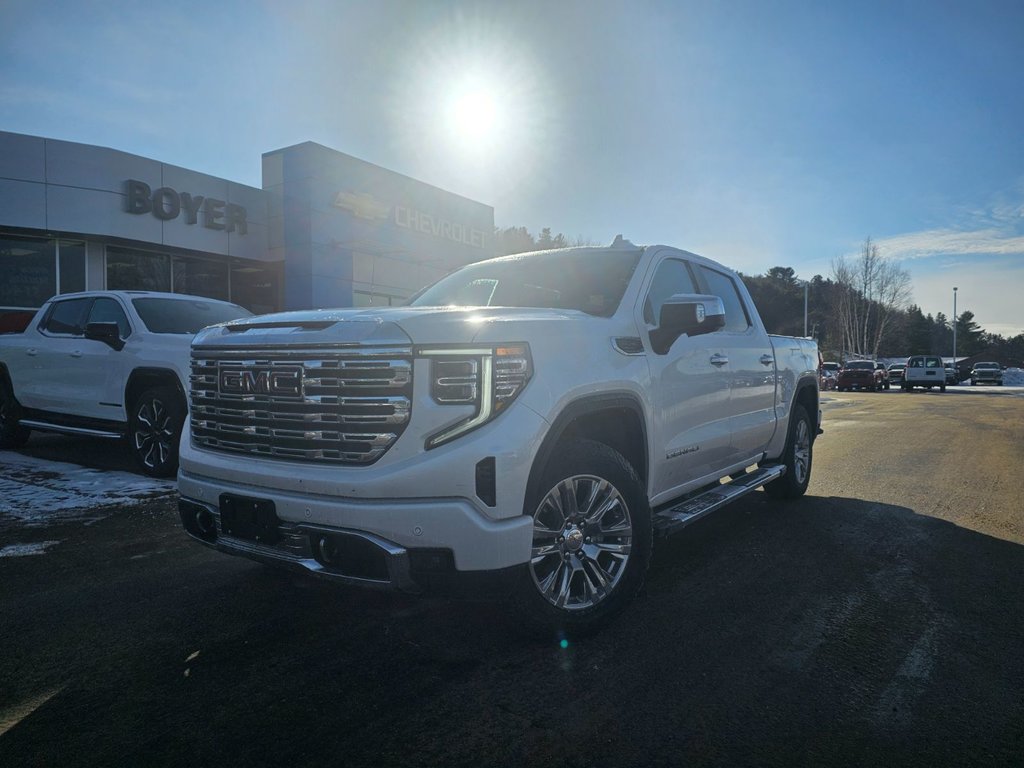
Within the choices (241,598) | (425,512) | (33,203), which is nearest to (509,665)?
(425,512)

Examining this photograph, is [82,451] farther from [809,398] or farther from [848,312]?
[848,312]

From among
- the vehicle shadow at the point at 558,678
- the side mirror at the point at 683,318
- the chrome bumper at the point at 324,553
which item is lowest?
the vehicle shadow at the point at 558,678

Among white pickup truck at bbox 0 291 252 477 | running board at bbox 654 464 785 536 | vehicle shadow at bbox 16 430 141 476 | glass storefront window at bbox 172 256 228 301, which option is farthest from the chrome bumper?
glass storefront window at bbox 172 256 228 301

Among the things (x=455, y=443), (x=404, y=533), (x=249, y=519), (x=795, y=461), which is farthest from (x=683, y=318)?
(x=795, y=461)

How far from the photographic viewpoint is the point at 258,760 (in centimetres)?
226

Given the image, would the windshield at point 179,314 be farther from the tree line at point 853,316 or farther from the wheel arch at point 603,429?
the tree line at point 853,316

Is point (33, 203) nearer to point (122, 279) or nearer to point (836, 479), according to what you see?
point (122, 279)

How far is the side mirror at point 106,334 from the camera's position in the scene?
278 inches

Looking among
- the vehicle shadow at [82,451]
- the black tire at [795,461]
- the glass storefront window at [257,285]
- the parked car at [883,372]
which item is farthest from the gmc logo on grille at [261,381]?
the parked car at [883,372]

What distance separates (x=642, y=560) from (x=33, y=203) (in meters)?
17.4

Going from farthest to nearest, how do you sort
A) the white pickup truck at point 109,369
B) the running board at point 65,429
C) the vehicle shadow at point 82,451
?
the vehicle shadow at point 82,451, the running board at point 65,429, the white pickup truck at point 109,369

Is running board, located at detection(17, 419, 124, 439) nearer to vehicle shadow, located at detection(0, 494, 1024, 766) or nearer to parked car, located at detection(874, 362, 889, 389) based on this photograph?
vehicle shadow, located at detection(0, 494, 1024, 766)

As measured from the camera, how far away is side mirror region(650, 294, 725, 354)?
3.81 m

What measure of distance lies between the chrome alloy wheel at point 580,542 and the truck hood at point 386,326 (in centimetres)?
75
